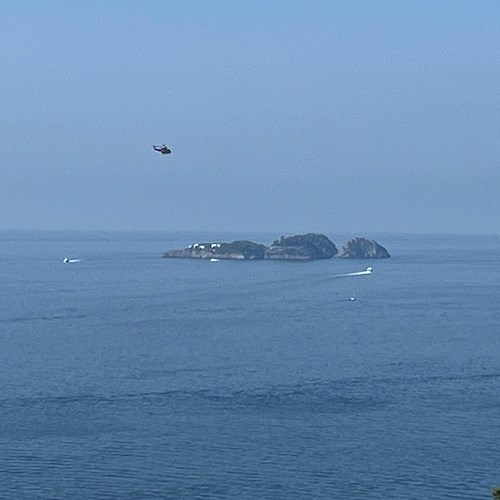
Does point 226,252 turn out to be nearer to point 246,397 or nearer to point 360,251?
point 360,251

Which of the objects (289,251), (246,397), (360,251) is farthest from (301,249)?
(246,397)

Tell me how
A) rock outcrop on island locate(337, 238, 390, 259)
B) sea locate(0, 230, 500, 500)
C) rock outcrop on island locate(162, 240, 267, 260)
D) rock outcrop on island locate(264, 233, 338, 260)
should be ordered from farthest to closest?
rock outcrop on island locate(337, 238, 390, 259), rock outcrop on island locate(162, 240, 267, 260), rock outcrop on island locate(264, 233, 338, 260), sea locate(0, 230, 500, 500)

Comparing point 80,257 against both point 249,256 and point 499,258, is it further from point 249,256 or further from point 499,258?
point 499,258

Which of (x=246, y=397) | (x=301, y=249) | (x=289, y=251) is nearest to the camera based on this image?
(x=246, y=397)

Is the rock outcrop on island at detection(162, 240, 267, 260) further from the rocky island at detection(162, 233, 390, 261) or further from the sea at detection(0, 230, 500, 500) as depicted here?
the sea at detection(0, 230, 500, 500)

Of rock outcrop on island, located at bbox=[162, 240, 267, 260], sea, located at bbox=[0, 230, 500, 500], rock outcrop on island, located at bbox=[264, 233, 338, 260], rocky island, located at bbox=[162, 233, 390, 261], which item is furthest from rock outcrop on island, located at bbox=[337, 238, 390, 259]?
sea, located at bbox=[0, 230, 500, 500]

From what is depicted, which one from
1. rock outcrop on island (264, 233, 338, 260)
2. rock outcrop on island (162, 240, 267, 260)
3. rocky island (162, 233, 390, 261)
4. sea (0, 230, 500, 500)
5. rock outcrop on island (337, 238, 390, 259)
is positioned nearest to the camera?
sea (0, 230, 500, 500)
